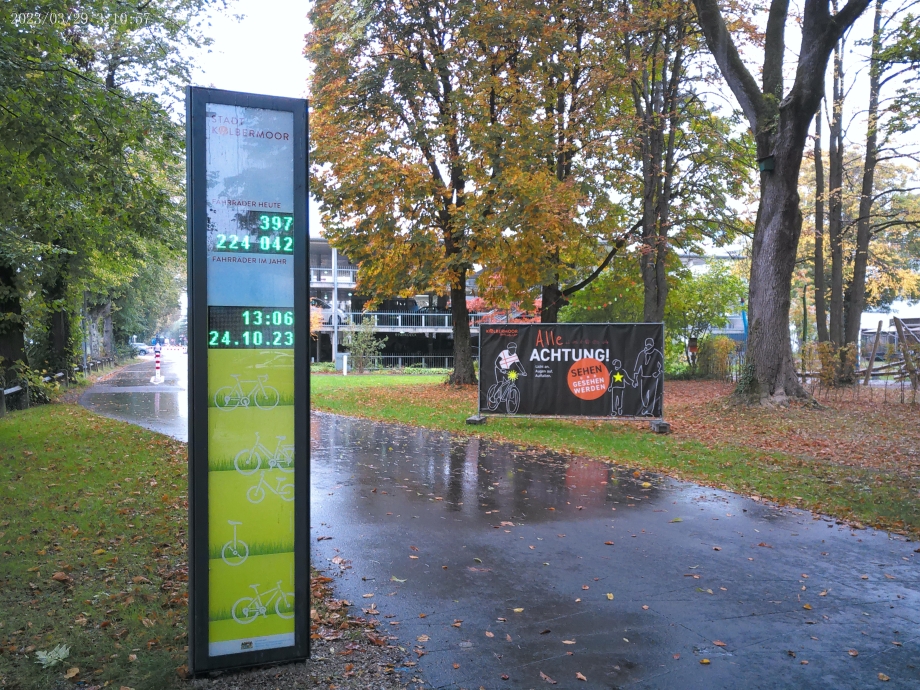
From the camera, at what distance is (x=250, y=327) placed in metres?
3.73

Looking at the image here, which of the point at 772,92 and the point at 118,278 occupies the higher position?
the point at 772,92

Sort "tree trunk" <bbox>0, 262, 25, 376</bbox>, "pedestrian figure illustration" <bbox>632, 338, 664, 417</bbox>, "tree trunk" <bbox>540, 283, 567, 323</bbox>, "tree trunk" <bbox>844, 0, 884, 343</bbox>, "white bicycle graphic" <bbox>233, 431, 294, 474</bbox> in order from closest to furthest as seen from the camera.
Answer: "white bicycle graphic" <bbox>233, 431, 294, 474</bbox> → "pedestrian figure illustration" <bbox>632, 338, 664, 417</bbox> → "tree trunk" <bbox>0, 262, 25, 376</bbox> → "tree trunk" <bbox>844, 0, 884, 343</bbox> → "tree trunk" <bbox>540, 283, 567, 323</bbox>

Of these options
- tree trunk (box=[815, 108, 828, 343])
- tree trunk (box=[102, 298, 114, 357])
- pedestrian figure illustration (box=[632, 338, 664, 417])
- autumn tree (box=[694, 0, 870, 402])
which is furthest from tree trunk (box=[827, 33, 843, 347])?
tree trunk (box=[102, 298, 114, 357])

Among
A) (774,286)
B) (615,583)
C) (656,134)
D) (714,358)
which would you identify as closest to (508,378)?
(774,286)

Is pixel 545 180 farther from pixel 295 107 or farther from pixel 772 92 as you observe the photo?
pixel 295 107

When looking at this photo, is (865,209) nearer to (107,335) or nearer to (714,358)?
(714,358)

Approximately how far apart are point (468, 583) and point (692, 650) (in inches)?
67.3

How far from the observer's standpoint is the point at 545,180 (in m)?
19.1

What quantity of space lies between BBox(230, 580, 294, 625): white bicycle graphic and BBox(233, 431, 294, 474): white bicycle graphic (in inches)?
25.0

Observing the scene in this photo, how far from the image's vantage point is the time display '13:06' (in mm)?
3674

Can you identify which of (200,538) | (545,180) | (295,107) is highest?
(545,180)

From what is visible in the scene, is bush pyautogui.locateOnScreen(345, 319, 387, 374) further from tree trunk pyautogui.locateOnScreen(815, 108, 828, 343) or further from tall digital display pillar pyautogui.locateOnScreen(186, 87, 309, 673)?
tall digital display pillar pyautogui.locateOnScreen(186, 87, 309, 673)

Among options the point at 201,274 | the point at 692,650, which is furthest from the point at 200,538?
the point at 692,650

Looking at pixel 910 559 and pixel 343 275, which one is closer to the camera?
pixel 910 559
